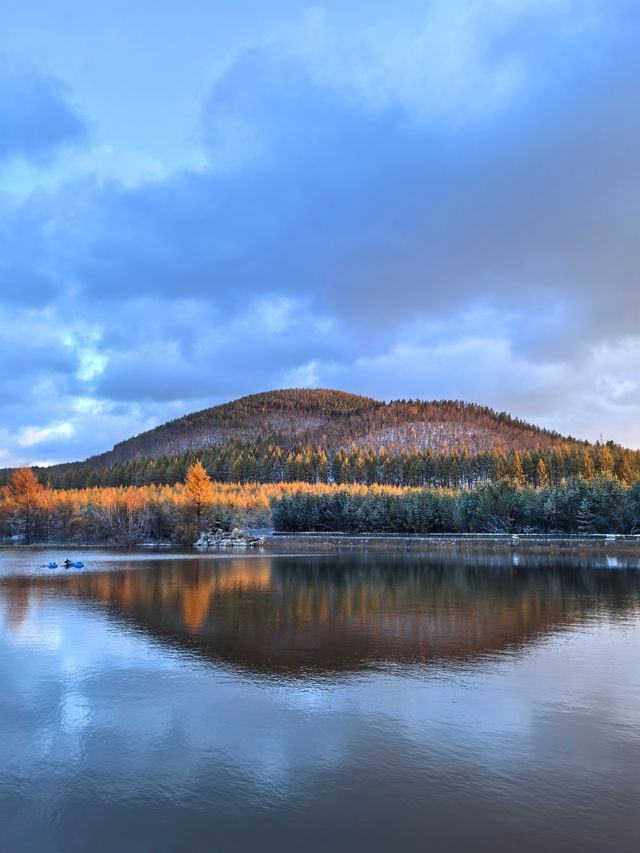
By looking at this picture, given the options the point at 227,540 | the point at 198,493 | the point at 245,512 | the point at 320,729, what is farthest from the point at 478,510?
the point at 320,729

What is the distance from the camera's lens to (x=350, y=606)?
40875 millimetres

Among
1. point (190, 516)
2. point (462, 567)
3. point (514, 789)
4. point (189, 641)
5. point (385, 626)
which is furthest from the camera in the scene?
point (190, 516)

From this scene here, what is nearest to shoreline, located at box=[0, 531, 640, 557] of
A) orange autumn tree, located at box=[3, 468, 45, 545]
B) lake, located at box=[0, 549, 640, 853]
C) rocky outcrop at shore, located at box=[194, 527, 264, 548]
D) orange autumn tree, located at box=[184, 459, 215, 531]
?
rocky outcrop at shore, located at box=[194, 527, 264, 548]

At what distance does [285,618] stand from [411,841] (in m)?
24.3

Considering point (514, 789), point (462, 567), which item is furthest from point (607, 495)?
point (514, 789)

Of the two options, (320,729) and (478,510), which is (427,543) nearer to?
(478,510)

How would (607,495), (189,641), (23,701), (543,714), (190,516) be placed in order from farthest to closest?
(190,516) < (607,495) < (189,641) < (23,701) < (543,714)

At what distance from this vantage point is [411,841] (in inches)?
483

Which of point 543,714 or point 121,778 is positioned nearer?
point 121,778

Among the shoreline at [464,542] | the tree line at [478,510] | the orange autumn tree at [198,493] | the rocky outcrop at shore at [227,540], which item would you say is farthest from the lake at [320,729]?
the orange autumn tree at [198,493]

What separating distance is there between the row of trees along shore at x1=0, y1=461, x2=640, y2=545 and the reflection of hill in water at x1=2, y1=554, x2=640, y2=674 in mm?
44755

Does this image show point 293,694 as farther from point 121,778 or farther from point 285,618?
point 285,618

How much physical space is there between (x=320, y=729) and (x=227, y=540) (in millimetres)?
113818

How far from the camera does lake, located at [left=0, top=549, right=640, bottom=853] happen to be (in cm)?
1285
